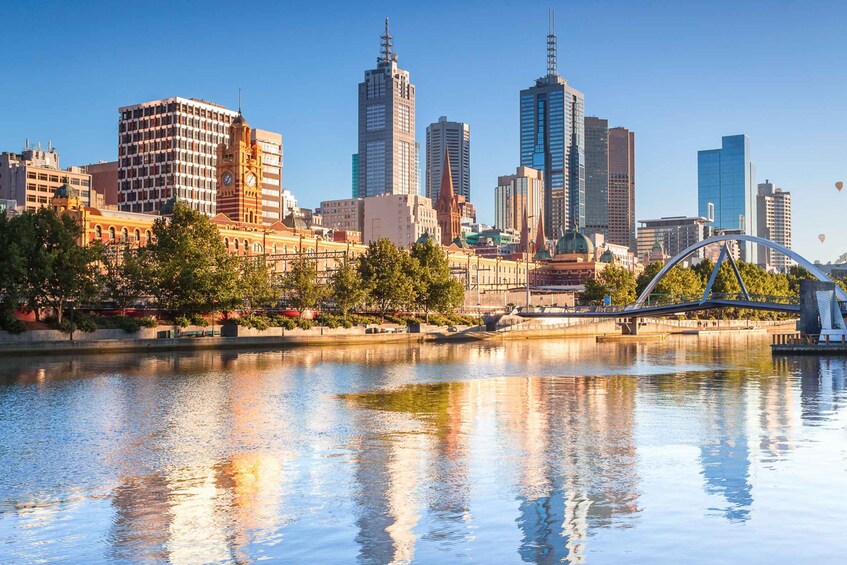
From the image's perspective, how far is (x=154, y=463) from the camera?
98.6 ft

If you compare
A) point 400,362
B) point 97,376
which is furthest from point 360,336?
point 97,376

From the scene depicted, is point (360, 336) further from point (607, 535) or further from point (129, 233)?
point (607, 535)

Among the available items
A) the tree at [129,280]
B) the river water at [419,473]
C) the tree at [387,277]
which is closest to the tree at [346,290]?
the tree at [387,277]

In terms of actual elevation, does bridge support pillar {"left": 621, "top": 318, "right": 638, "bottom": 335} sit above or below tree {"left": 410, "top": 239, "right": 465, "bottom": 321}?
below

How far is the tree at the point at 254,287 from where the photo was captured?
112 m

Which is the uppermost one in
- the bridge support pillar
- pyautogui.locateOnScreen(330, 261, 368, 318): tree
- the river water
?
pyautogui.locateOnScreen(330, 261, 368, 318): tree

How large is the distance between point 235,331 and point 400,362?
89.5ft

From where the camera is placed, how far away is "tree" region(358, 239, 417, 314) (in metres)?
137

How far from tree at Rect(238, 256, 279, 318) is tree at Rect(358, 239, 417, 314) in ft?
58.8

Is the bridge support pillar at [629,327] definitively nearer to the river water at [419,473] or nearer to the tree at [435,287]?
the tree at [435,287]

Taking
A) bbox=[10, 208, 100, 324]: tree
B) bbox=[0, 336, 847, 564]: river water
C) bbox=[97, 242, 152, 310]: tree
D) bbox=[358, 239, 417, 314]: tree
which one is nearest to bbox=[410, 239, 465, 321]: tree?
bbox=[358, 239, 417, 314]: tree

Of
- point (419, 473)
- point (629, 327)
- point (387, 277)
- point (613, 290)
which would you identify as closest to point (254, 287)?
point (387, 277)

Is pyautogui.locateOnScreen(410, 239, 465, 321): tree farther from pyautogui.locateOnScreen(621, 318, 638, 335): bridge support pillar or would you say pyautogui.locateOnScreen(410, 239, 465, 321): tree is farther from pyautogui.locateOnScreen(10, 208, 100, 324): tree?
pyautogui.locateOnScreen(10, 208, 100, 324): tree

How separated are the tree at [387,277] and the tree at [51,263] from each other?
48.9 meters
